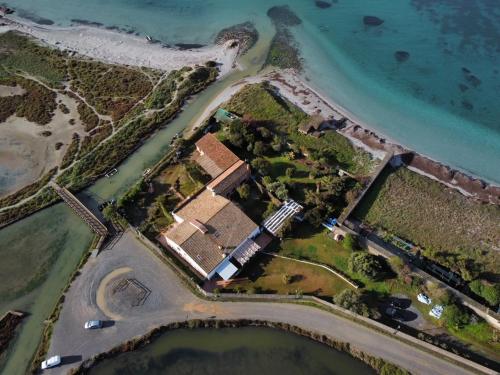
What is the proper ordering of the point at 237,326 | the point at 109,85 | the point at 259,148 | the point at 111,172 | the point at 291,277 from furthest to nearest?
the point at 109,85 < the point at 259,148 < the point at 111,172 < the point at 291,277 < the point at 237,326

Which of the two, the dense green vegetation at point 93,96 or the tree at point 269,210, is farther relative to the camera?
the dense green vegetation at point 93,96

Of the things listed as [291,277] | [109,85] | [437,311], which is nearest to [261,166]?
[291,277]

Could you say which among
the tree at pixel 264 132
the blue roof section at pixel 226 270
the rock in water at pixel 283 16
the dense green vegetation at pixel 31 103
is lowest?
the blue roof section at pixel 226 270

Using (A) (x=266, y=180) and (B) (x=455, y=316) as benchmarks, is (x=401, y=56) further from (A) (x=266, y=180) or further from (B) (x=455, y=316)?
(B) (x=455, y=316)

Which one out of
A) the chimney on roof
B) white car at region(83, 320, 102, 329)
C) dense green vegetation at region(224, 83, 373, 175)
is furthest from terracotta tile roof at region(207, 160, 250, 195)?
white car at region(83, 320, 102, 329)

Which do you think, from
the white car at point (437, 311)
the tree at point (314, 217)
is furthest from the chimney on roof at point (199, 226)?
the white car at point (437, 311)

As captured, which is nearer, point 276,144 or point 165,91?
point 276,144

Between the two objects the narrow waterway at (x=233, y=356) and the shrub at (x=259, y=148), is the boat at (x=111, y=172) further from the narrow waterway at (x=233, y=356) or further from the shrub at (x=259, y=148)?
the narrow waterway at (x=233, y=356)
